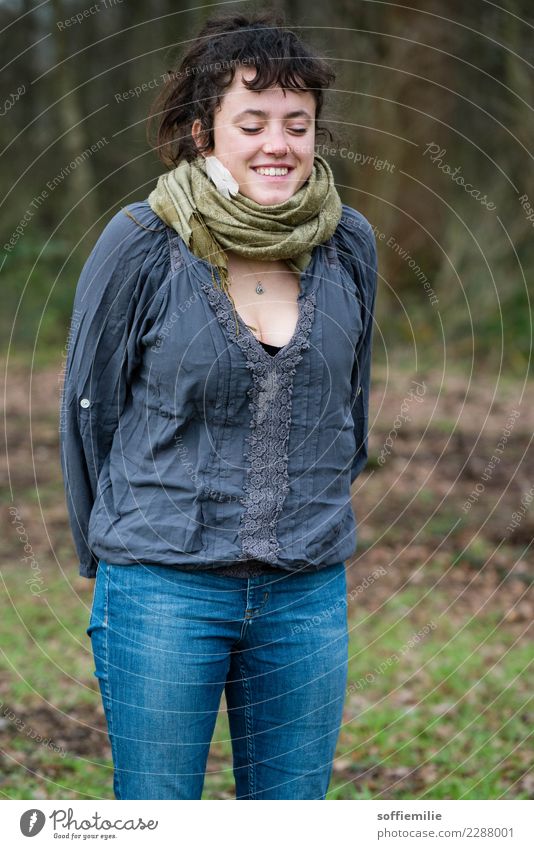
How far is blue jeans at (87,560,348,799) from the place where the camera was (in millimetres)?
2256

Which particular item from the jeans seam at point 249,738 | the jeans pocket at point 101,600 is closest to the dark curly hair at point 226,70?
the jeans pocket at point 101,600

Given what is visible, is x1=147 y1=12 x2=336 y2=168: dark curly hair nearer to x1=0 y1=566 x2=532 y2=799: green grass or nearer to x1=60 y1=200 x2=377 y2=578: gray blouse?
x1=60 y1=200 x2=377 y2=578: gray blouse

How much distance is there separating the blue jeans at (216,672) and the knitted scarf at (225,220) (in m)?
0.68

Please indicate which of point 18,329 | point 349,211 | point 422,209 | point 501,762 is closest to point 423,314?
point 422,209

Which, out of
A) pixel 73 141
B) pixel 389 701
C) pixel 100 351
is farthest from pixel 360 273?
pixel 73 141

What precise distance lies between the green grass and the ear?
256 centimetres

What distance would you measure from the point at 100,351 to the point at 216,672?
764 millimetres

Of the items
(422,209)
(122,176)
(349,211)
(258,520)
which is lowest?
(258,520)

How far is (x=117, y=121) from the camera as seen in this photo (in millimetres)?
17578

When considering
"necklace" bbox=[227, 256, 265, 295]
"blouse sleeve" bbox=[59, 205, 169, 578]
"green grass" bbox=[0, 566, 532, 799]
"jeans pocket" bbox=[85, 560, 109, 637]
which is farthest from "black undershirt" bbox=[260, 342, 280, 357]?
"green grass" bbox=[0, 566, 532, 799]

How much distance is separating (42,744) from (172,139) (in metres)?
2.89

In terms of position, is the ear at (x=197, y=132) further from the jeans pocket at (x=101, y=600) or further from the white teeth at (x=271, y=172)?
the jeans pocket at (x=101, y=600)
